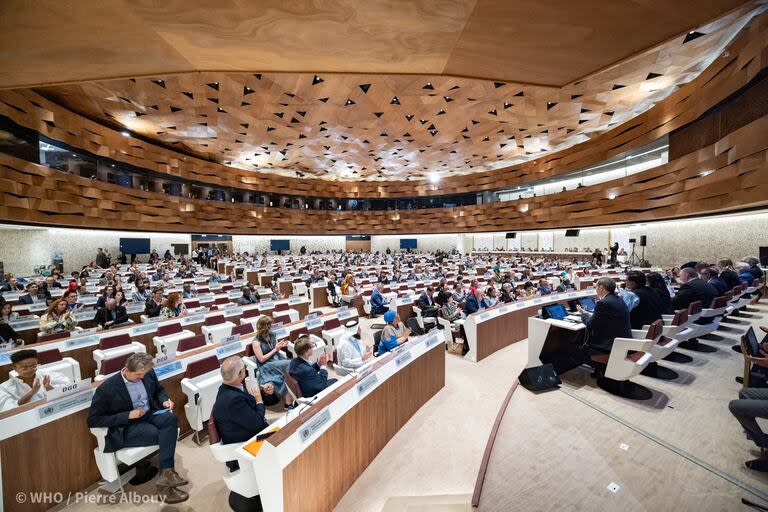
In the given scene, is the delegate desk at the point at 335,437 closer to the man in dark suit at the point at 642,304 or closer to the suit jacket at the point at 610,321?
the suit jacket at the point at 610,321

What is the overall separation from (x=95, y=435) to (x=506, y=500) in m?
3.57

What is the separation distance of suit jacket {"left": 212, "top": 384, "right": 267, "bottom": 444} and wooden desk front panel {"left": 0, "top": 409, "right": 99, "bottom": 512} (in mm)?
1351

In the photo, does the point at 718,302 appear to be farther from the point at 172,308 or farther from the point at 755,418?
the point at 172,308

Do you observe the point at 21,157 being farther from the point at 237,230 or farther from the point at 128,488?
the point at 128,488

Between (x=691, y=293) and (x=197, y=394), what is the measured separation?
7.78 meters

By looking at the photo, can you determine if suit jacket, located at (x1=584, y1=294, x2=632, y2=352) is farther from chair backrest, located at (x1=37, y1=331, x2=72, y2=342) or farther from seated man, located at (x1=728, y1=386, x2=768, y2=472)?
chair backrest, located at (x1=37, y1=331, x2=72, y2=342)

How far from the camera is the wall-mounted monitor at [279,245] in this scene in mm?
31469

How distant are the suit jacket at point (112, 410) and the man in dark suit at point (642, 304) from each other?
246 inches

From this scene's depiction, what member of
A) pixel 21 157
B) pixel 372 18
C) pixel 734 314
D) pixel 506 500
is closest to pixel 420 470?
pixel 506 500

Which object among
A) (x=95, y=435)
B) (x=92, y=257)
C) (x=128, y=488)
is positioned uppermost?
(x=92, y=257)

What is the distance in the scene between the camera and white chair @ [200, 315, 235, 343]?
5410 mm

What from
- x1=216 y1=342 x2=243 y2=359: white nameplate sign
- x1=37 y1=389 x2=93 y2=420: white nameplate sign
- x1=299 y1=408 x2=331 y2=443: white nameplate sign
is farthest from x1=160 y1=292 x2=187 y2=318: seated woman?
x1=299 y1=408 x2=331 y2=443: white nameplate sign

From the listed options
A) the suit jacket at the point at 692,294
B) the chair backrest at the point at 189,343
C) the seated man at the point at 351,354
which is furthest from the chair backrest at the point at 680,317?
the chair backrest at the point at 189,343

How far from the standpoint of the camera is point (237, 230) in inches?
1002
